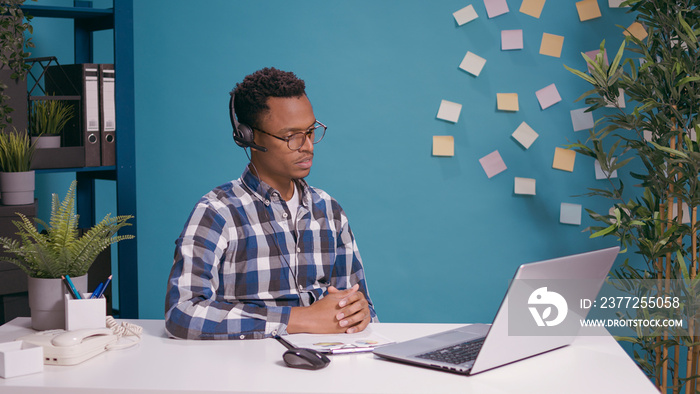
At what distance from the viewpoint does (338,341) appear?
1.47 metres

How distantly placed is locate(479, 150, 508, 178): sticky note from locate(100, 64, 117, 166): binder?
60.3 inches

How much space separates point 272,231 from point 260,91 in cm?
39

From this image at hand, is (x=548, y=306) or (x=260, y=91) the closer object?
(x=548, y=306)

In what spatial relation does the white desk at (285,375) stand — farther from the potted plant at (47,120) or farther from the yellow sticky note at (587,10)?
the yellow sticky note at (587,10)

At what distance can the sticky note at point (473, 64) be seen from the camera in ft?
9.43

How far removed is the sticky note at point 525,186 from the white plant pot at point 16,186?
193cm

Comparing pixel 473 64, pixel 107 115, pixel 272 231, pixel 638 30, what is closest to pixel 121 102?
pixel 107 115

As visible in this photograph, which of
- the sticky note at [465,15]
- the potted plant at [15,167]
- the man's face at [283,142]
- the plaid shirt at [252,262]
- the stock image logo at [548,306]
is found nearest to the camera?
the stock image logo at [548,306]

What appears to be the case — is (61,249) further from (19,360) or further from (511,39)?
(511,39)

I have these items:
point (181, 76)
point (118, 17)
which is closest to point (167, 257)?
point (181, 76)

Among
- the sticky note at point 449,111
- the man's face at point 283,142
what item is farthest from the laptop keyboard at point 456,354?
the sticky note at point 449,111

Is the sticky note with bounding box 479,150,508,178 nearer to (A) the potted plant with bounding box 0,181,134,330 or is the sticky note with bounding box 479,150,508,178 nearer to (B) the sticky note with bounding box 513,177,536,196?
(B) the sticky note with bounding box 513,177,536,196

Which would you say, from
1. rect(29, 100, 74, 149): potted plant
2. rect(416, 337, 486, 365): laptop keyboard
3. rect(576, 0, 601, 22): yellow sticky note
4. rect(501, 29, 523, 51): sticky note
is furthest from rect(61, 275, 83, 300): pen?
rect(576, 0, 601, 22): yellow sticky note

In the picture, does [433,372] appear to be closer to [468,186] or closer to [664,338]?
[664,338]
